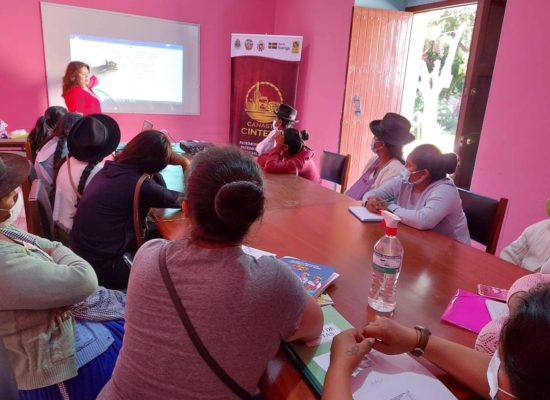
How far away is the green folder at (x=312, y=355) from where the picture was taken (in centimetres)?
77

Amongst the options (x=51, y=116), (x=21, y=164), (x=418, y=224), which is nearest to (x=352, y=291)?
(x=418, y=224)

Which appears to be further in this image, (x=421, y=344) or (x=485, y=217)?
(x=485, y=217)

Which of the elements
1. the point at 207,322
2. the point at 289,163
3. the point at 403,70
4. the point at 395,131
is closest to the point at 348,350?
the point at 207,322

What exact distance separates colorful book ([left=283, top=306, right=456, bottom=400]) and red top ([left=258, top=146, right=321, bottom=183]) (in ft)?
6.57

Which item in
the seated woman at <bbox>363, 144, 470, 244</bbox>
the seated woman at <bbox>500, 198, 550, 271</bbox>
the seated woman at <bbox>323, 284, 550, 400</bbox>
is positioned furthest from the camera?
the seated woman at <bbox>363, 144, 470, 244</bbox>

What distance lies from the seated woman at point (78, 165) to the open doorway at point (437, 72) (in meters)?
2.90

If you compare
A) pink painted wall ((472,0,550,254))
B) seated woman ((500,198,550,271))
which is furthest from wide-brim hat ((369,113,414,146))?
seated woman ((500,198,550,271))

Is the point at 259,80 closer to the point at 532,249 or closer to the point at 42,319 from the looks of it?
the point at 532,249

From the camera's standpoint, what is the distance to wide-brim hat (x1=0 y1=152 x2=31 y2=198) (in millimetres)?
1019

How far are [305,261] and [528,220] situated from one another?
2106 millimetres

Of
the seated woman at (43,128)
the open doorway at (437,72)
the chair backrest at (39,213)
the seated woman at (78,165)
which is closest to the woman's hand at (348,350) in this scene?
the chair backrest at (39,213)

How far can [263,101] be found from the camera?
4.77m

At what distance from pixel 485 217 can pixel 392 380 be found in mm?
1362

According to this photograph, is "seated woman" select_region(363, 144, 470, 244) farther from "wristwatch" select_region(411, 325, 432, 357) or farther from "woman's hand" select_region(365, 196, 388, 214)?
A: "wristwatch" select_region(411, 325, 432, 357)
